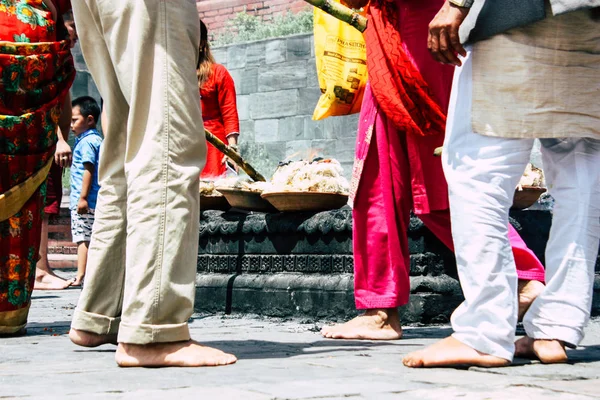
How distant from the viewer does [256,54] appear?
1247 cm

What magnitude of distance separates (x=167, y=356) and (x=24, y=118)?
1770mm

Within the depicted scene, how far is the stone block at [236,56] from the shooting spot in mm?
12602

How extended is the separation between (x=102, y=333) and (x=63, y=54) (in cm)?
153

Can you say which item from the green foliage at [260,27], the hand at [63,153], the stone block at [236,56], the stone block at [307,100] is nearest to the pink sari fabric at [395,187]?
the hand at [63,153]

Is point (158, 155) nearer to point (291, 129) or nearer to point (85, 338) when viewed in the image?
point (85, 338)

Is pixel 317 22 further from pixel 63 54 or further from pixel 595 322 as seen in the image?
pixel 595 322

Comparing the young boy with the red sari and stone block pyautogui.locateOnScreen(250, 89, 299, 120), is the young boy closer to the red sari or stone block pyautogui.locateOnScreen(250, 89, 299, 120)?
stone block pyautogui.locateOnScreen(250, 89, 299, 120)

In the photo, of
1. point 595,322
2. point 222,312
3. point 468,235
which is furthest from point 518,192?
point 468,235

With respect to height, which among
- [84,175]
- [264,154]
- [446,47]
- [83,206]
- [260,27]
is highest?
[260,27]

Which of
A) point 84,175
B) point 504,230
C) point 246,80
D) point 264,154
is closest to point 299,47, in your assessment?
point 246,80

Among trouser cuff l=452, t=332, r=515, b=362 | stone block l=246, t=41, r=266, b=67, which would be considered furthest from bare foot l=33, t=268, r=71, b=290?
trouser cuff l=452, t=332, r=515, b=362

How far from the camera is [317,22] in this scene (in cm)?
506

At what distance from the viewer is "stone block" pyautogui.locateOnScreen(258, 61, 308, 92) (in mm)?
11891

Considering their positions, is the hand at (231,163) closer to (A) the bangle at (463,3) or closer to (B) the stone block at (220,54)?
(A) the bangle at (463,3)
